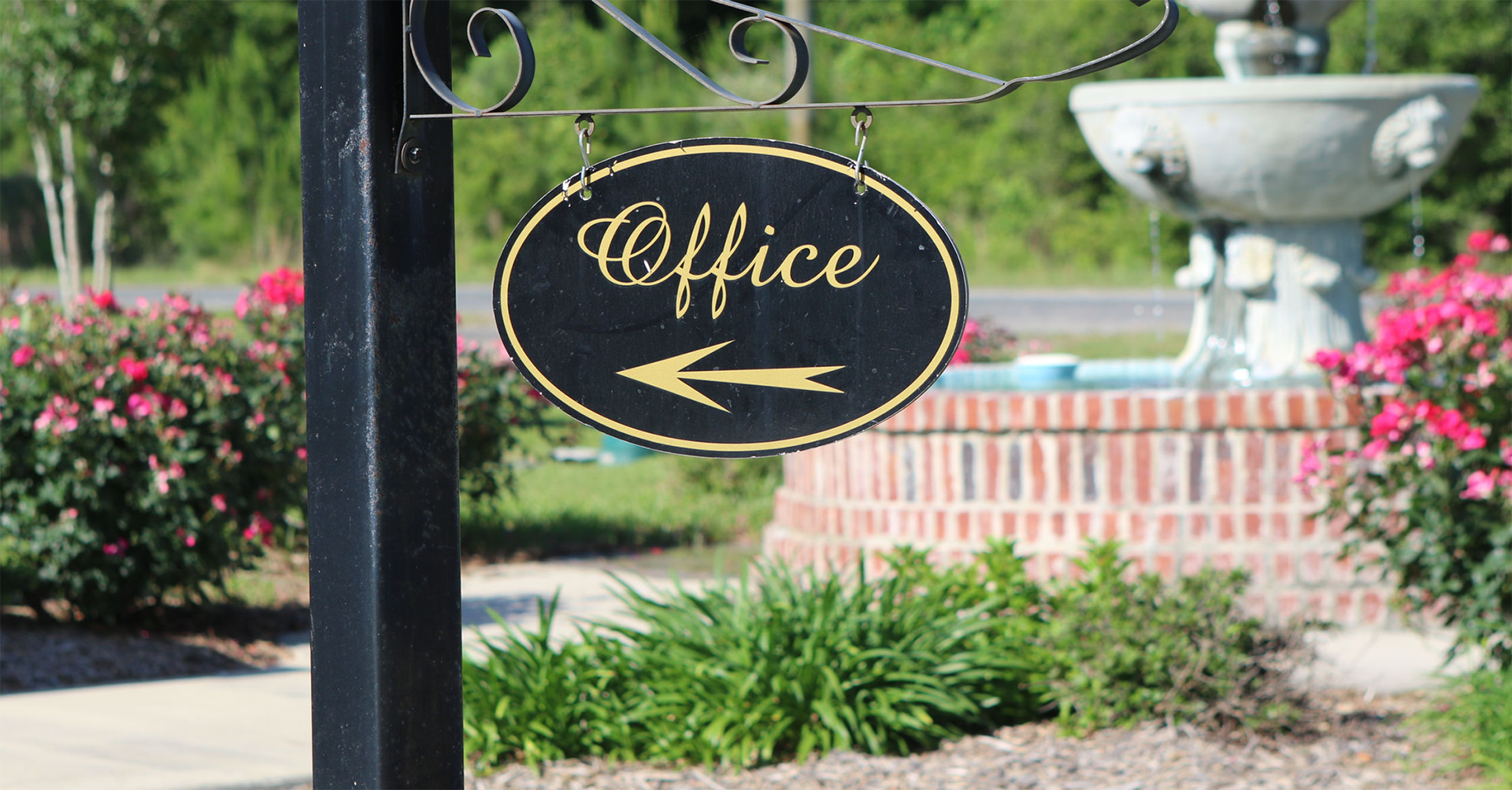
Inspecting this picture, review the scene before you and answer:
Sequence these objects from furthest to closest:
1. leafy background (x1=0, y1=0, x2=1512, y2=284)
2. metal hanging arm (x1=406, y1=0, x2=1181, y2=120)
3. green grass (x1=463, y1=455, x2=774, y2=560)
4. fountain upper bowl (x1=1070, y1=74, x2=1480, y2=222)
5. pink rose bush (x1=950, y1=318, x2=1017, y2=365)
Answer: leafy background (x1=0, y1=0, x2=1512, y2=284)
pink rose bush (x1=950, y1=318, x2=1017, y2=365)
green grass (x1=463, y1=455, x2=774, y2=560)
fountain upper bowl (x1=1070, y1=74, x2=1480, y2=222)
metal hanging arm (x1=406, y1=0, x2=1181, y2=120)

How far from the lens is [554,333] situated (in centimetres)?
223

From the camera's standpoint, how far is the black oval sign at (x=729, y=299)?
2.21 metres

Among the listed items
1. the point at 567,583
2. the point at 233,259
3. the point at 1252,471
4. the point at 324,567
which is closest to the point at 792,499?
the point at 567,583

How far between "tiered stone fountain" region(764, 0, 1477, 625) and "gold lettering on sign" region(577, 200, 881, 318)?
9.87 feet

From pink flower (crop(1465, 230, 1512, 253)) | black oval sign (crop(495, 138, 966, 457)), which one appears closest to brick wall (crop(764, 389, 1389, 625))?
pink flower (crop(1465, 230, 1512, 253))

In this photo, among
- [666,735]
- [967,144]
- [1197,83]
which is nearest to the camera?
[666,735]

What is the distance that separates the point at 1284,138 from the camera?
6.20 metres

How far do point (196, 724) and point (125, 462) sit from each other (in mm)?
1542

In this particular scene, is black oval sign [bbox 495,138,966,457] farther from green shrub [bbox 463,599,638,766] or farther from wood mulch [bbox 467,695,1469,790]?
green shrub [bbox 463,599,638,766]

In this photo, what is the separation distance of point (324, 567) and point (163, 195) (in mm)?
32088

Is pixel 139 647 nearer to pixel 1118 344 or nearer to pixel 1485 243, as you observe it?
pixel 1485 243

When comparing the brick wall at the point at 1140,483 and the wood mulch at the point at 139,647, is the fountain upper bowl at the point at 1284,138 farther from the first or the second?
the wood mulch at the point at 139,647

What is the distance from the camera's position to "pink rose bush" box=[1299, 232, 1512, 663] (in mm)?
4156

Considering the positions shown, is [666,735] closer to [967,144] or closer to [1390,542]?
[1390,542]
